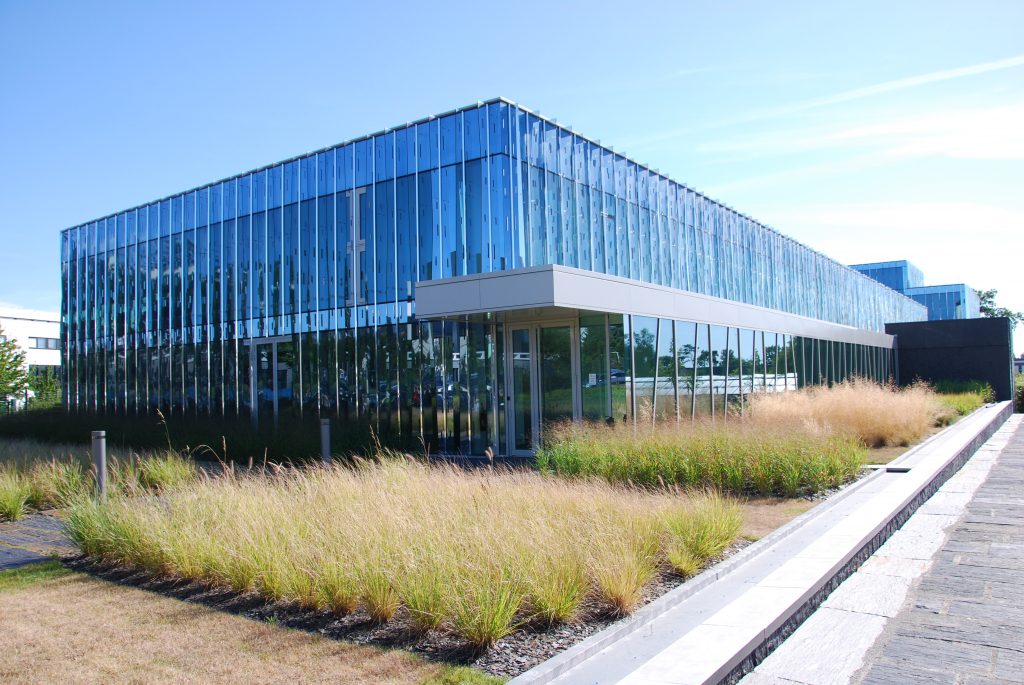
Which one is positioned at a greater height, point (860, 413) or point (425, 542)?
point (860, 413)

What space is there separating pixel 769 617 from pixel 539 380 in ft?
34.6

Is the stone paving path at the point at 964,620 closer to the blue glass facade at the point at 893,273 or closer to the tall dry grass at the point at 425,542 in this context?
the tall dry grass at the point at 425,542

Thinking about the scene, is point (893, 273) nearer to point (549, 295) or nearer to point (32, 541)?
point (549, 295)

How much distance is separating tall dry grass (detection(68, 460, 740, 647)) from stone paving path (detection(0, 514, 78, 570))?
1.50ft

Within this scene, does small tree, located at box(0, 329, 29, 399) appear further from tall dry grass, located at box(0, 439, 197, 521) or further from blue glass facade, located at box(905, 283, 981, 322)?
blue glass facade, located at box(905, 283, 981, 322)

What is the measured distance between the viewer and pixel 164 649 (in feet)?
15.7

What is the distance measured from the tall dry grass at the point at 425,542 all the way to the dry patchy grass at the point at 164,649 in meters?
0.43

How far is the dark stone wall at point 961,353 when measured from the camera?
3766 cm

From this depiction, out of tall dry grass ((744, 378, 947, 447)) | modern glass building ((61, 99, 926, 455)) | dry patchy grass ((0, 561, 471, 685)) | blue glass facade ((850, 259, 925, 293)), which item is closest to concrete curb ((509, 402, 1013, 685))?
dry patchy grass ((0, 561, 471, 685))

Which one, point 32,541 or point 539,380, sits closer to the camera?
point 32,541

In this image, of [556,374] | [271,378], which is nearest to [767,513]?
[556,374]

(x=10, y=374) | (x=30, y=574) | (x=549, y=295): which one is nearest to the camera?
(x=30, y=574)

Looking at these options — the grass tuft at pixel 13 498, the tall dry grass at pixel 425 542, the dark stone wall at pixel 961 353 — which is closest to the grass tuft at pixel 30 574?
the tall dry grass at pixel 425 542

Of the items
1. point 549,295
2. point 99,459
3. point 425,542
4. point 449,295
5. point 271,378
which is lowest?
point 425,542
